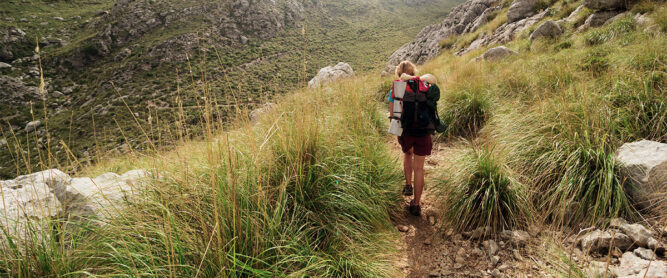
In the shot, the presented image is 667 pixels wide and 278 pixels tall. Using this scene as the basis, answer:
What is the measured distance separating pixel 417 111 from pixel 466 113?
285cm

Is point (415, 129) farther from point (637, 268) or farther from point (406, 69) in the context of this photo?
point (637, 268)

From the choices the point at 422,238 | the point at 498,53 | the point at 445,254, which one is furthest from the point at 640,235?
the point at 498,53

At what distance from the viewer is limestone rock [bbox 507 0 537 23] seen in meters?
16.5

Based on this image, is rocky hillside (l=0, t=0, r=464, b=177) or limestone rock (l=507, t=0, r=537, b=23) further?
rocky hillside (l=0, t=0, r=464, b=177)

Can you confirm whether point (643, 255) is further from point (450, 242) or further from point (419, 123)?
point (419, 123)

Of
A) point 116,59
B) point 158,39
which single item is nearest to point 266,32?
point 158,39

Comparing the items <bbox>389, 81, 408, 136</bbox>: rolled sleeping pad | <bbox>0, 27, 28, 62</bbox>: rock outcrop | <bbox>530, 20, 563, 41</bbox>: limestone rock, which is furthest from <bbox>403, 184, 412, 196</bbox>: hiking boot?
<bbox>0, 27, 28, 62</bbox>: rock outcrop

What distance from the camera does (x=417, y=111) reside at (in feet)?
10.6

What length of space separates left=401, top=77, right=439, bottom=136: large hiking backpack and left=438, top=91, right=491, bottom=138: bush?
7.89ft

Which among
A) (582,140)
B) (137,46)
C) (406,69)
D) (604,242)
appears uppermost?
(137,46)

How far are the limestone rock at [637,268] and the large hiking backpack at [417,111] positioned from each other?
1933 mm

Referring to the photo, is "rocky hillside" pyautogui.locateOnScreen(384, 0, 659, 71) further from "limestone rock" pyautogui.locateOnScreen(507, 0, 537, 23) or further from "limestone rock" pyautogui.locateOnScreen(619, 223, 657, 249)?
"limestone rock" pyautogui.locateOnScreen(619, 223, 657, 249)

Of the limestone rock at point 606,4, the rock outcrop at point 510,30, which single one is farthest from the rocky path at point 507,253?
the rock outcrop at point 510,30

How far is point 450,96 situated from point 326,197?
4468mm
